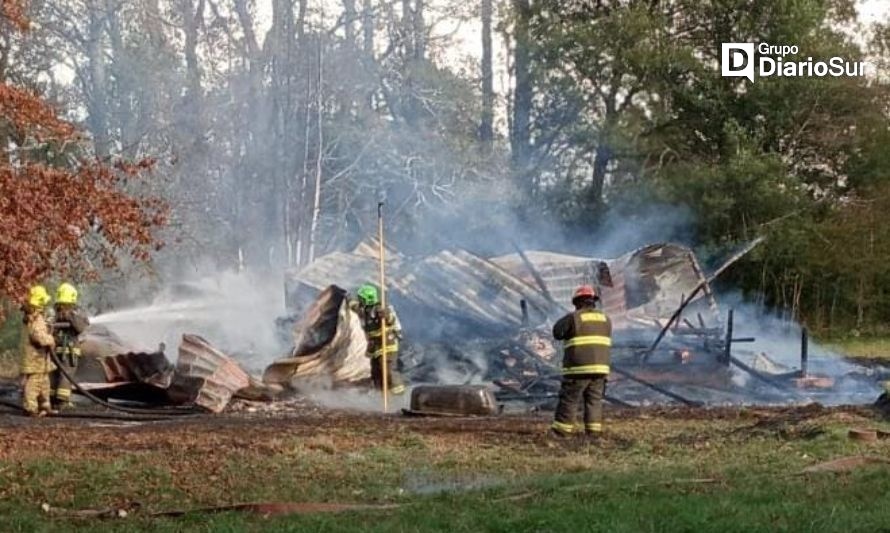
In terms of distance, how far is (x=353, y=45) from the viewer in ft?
116

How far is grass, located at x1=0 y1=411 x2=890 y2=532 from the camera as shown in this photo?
7.86 m

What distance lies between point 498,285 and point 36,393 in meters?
9.06

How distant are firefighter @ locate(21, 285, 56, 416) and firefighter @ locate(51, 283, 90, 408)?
40 cm

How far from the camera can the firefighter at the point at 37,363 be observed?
51.8 feet

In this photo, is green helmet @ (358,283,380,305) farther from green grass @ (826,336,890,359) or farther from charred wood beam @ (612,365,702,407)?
green grass @ (826,336,890,359)

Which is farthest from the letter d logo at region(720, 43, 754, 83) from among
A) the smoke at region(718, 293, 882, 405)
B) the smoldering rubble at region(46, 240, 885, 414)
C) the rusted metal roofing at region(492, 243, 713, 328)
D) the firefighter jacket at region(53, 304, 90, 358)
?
the firefighter jacket at region(53, 304, 90, 358)

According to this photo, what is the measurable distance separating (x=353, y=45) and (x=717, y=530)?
29.3m

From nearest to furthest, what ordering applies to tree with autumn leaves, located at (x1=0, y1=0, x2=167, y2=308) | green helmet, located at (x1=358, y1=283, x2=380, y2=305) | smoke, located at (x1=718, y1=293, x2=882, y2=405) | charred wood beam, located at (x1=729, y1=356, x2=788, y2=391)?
tree with autumn leaves, located at (x1=0, y1=0, x2=167, y2=308), green helmet, located at (x1=358, y1=283, x2=380, y2=305), smoke, located at (x1=718, y1=293, x2=882, y2=405), charred wood beam, located at (x1=729, y1=356, x2=788, y2=391)

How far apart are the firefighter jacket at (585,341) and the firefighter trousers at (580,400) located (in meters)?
0.09

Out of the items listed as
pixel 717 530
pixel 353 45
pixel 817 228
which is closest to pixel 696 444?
pixel 717 530

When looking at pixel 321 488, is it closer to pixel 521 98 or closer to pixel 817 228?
pixel 817 228

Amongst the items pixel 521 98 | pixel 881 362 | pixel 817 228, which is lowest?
pixel 881 362

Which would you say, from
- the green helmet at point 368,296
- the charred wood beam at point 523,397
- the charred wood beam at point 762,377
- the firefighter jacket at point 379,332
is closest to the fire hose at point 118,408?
the firefighter jacket at point 379,332

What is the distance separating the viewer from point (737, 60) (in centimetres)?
3225
